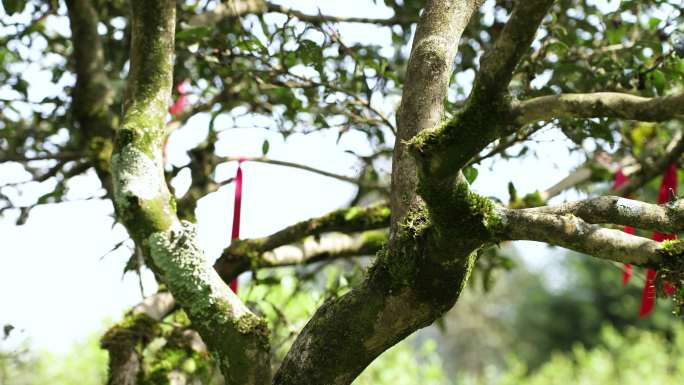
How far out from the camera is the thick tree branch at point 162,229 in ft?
5.46

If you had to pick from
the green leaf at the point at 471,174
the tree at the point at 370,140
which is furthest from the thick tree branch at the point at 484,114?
the green leaf at the point at 471,174

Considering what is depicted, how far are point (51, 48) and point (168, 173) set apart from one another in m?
0.96

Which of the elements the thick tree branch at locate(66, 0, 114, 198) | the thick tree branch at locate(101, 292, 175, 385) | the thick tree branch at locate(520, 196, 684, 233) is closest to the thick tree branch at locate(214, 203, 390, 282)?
the thick tree branch at locate(101, 292, 175, 385)

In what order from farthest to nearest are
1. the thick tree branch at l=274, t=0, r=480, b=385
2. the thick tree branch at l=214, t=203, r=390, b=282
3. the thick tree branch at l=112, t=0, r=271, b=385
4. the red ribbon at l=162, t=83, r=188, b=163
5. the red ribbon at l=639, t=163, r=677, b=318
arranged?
the red ribbon at l=162, t=83, r=188, b=163 < the thick tree branch at l=214, t=203, r=390, b=282 < the red ribbon at l=639, t=163, r=677, b=318 < the thick tree branch at l=112, t=0, r=271, b=385 < the thick tree branch at l=274, t=0, r=480, b=385

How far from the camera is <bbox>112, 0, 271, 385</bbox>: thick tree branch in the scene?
5.46 feet

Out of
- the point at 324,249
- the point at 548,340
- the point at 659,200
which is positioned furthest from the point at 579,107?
the point at 548,340

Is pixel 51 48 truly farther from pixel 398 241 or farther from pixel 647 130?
pixel 647 130

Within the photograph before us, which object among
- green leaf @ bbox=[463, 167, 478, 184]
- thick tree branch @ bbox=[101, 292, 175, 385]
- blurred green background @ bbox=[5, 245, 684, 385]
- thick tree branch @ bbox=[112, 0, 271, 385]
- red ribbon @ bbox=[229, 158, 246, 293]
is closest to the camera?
thick tree branch @ bbox=[112, 0, 271, 385]

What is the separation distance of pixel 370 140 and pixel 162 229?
1.45 meters

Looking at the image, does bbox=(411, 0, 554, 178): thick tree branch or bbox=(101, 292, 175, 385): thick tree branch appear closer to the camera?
bbox=(411, 0, 554, 178): thick tree branch

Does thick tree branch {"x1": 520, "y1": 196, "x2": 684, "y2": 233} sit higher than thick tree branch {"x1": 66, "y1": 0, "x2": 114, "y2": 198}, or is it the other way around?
thick tree branch {"x1": 66, "y1": 0, "x2": 114, "y2": 198}

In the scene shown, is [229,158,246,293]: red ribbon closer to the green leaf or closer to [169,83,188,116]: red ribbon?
[169,83,188,116]: red ribbon

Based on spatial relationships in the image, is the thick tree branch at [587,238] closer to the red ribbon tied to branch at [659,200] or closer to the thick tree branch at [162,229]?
the thick tree branch at [162,229]

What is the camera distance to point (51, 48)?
11.0 ft
